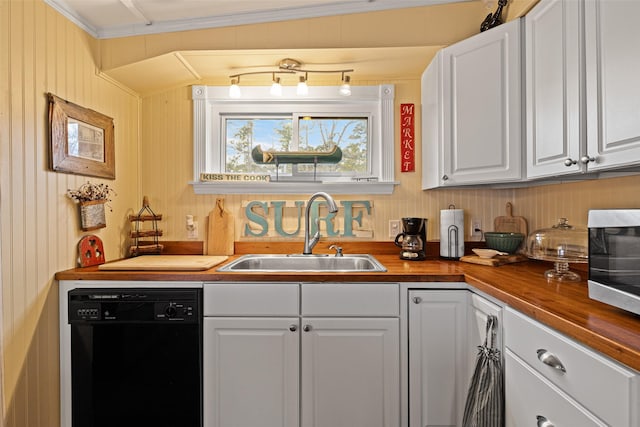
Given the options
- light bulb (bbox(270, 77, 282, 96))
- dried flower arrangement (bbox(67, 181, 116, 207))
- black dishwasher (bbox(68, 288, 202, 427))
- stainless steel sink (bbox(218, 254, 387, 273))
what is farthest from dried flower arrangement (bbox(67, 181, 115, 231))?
light bulb (bbox(270, 77, 282, 96))

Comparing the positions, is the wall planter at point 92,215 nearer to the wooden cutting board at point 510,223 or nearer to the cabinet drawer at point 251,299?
the cabinet drawer at point 251,299

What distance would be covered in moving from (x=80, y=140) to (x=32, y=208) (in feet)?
1.48

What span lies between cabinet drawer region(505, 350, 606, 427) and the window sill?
123 cm

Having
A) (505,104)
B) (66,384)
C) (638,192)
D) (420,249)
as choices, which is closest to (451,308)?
(420,249)

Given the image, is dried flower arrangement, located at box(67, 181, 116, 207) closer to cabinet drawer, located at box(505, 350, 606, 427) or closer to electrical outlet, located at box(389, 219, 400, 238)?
electrical outlet, located at box(389, 219, 400, 238)

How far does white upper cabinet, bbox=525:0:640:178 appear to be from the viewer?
3.49ft

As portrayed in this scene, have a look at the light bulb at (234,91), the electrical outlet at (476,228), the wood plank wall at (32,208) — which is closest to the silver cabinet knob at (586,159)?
the electrical outlet at (476,228)

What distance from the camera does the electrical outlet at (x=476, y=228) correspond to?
7.36 ft

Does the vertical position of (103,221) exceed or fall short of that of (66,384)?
it exceeds it

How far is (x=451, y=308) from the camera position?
160cm

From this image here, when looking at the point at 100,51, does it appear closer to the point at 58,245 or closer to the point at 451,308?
the point at 58,245

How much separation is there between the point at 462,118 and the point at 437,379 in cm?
130

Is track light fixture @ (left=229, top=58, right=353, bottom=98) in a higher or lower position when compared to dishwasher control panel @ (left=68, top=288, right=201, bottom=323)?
higher

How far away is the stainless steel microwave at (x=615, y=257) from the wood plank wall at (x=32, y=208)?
215cm
